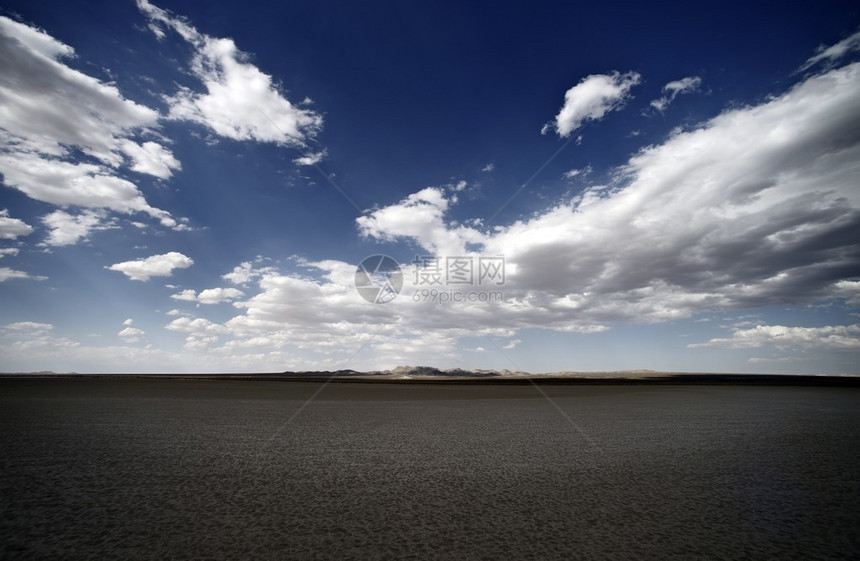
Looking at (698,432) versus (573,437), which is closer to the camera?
(573,437)

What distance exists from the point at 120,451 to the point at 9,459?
1492mm

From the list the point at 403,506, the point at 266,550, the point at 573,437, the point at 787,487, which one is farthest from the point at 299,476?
the point at 787,487

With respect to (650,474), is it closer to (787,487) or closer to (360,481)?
(787,487)

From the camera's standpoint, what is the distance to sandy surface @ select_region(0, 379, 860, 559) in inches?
132

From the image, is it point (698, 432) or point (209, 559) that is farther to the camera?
point (698, 432)

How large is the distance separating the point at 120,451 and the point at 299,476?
3877 mm

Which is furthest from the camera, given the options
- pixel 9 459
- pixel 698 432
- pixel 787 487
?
pixel 698 432

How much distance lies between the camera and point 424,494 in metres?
4.66

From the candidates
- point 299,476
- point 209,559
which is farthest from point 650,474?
point 209,559

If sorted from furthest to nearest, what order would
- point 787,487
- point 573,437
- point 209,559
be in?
point 573,437 < point 787,487 < point 209,559

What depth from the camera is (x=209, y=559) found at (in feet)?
10.0

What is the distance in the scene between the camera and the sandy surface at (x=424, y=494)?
3.35 m

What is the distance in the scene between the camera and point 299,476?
17.7 feet

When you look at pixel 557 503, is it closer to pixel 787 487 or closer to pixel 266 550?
pixel 266 550
